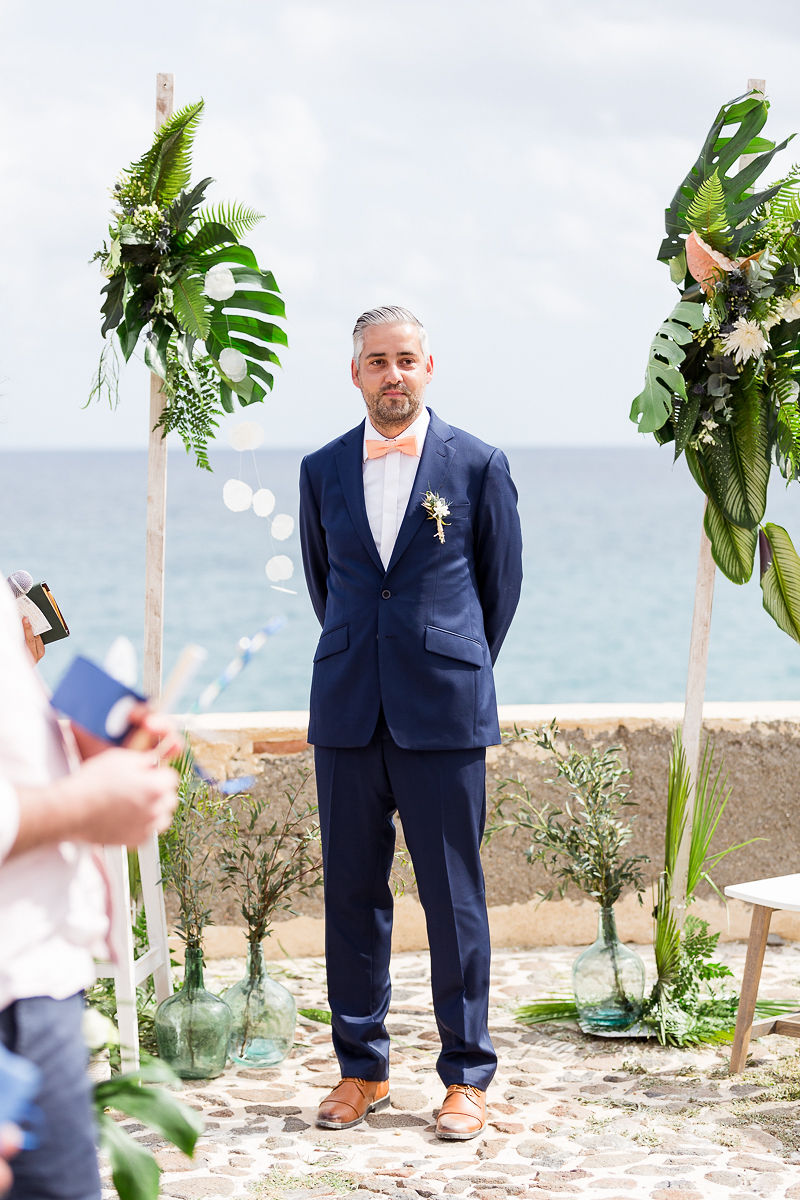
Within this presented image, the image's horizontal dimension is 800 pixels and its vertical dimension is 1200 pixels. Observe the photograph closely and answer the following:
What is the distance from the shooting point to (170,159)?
137 inches

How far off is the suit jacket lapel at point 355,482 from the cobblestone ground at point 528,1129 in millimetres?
1290

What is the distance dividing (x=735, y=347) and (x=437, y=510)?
1023 mm

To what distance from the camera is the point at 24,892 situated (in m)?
1.17

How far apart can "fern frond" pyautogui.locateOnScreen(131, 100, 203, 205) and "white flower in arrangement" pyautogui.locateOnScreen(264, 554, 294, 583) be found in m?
0.97

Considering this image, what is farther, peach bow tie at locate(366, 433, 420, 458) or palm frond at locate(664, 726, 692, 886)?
palm frond at locate(664, 726, 692, 886)

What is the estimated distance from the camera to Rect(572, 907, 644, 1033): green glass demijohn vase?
3.63 metres

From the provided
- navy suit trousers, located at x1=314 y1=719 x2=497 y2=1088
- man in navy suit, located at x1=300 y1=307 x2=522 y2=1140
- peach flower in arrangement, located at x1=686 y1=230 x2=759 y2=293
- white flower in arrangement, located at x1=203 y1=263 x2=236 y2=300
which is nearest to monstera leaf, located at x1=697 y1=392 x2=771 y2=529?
peach flower in arrangement, located at x1=686 y1=230 x2=759 y2=293

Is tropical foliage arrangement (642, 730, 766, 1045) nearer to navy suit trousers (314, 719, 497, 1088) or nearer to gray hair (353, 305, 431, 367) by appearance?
navy suit trousers (314, 719, 497, 1088)

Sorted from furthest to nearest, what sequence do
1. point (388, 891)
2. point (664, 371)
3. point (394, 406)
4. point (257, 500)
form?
point (257, 500), point (664, 371), point (388, 891), point (394, 406)

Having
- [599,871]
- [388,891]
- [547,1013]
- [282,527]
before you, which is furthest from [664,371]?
[547,1013]

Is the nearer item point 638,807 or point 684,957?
point 684,957

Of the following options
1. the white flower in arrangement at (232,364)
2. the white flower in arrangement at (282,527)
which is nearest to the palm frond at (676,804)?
the white flower in arrangement at (282,527)

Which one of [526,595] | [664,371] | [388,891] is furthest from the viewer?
[526,595]

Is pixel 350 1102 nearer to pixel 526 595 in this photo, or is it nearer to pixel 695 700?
pixel 695 700
